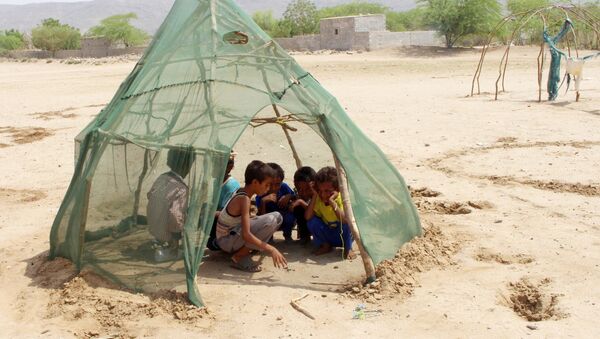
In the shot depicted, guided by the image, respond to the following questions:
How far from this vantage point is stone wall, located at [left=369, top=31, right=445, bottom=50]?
109ft

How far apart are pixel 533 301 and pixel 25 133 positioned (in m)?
9.80

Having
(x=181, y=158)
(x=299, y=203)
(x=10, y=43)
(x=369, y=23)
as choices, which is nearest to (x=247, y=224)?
(x=181, y=158)

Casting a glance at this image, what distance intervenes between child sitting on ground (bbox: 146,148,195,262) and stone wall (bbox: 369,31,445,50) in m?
28.7

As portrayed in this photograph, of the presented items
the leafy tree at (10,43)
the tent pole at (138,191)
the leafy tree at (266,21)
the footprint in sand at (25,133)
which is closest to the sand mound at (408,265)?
the tent pole at (138,191)

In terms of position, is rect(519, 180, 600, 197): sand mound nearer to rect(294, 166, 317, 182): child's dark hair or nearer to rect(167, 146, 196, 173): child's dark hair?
rect(294, 166, 317, 182): child's dark hair

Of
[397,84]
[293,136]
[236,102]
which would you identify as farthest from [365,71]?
[236,102]

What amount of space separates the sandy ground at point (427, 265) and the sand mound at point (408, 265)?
13 millimetres

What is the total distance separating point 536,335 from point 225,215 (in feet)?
7.59

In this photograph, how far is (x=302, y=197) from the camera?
602 cm

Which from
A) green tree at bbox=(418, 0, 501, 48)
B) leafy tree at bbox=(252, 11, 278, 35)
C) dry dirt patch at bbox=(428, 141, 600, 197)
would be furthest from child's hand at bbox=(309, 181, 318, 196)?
leafy tree at bbox=(252, 11, 278, 35)

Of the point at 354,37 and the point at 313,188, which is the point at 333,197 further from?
the point at 354,37

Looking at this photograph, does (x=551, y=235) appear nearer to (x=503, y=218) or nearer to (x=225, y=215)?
(x=503, y=218)

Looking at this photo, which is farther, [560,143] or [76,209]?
[560,143]

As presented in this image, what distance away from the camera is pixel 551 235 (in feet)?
19.7
